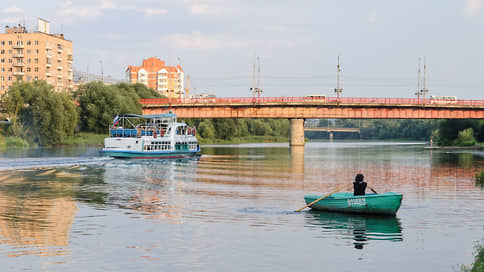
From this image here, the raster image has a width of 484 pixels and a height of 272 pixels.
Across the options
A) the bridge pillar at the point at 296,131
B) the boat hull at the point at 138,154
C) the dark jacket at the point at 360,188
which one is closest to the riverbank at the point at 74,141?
the boat hull at the point at 138,154

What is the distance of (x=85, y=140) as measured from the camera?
12044 cm

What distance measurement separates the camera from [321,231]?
2594 centimetres

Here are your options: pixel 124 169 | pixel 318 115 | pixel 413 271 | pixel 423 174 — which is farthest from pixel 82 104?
pixel 413 271

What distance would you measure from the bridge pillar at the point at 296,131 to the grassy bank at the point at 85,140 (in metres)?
45.4

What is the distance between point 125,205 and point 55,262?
14.8 metres

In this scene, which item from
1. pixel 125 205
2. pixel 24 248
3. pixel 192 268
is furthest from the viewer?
pixel 125 205

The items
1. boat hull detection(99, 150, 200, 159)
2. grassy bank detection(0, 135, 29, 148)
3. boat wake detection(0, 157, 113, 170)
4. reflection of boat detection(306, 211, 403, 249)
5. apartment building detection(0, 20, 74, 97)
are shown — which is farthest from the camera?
apartment building detection(0, 20, 74, 97)

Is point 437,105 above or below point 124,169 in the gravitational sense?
above

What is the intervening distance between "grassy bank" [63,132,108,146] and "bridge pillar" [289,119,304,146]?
4540cm

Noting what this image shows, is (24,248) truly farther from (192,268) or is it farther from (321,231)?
(321,231)

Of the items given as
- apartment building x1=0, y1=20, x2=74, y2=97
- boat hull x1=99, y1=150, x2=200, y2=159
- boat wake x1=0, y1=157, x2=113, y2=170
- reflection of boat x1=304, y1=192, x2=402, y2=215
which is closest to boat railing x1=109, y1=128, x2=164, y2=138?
boat hull x1=99, y1=150, x2=200, y2=159

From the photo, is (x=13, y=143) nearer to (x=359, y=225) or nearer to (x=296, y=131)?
(x=296, y=131)

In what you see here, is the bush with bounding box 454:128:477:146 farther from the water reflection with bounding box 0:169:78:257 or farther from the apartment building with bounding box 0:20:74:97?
the apartment building with bounding box 0:20:74:97

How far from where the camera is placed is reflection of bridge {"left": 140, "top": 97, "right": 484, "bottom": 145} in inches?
4619
